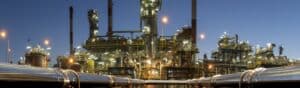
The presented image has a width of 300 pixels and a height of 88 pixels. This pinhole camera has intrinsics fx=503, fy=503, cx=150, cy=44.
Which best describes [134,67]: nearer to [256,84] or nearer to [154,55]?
[154,55]

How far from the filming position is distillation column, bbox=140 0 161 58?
70.5 m

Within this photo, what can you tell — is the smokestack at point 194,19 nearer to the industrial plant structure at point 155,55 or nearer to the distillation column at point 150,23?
the industrial plant structure at point 155,55

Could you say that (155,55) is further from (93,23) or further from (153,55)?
(93,23)

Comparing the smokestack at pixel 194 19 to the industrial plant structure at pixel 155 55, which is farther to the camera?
the smokestack at pixel 194 19

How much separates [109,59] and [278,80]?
3562 inches

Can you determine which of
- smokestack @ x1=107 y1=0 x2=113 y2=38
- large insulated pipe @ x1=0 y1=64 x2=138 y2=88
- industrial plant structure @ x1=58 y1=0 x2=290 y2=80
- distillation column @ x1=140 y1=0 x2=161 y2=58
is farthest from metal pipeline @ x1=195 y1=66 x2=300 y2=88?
smokestack @ x1=107 y1=0 x2=113 y2=38

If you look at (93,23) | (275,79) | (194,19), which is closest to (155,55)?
(194,19)

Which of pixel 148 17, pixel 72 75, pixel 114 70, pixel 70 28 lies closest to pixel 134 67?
pixel 114 70

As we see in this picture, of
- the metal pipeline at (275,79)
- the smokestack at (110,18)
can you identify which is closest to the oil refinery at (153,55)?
the smokestack at (110,18)

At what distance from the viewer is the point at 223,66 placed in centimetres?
9206

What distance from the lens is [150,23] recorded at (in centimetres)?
7119

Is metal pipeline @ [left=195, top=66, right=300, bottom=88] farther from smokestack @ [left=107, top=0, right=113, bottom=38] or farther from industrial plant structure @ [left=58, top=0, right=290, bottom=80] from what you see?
smokestack @ [left=107, top=0, right=113, bottom=38]

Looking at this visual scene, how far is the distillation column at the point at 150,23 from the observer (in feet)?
231

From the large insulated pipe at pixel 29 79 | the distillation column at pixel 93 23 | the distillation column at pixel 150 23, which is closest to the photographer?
the large insulated pipe at pixel 29 79
